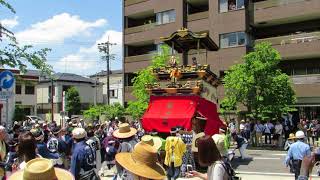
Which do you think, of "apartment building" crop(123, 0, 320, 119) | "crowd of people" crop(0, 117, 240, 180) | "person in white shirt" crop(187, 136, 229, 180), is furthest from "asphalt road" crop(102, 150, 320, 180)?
"apartment building" crop(123, 0, 320, 119)

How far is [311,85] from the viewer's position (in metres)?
37.1

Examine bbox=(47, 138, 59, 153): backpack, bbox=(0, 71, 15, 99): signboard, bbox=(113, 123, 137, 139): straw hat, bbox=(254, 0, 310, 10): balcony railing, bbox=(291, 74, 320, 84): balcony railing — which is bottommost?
bbox=(47, 138, 59, 153): backpack

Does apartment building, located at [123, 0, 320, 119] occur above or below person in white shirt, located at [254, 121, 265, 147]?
above

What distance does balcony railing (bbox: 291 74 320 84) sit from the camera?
121 ft

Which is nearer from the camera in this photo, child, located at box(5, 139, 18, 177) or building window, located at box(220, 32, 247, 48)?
child, located at box(5, 139, 18, 177)

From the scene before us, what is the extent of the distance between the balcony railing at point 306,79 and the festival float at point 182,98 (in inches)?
696

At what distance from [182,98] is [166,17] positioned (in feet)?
97.4

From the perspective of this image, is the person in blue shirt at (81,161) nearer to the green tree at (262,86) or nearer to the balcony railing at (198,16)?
the green tree at (262,86)

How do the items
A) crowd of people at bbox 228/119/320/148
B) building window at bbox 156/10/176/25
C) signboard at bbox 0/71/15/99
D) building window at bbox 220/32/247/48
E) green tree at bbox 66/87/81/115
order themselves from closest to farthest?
signboard at bbox 0/71/15/99 < crowd of people at bbox 228/119/320/148 < building window at bbox 220/32/247/48 < building window at bbox 156/10/176/25 < green tree at bbox 66/87/81/115

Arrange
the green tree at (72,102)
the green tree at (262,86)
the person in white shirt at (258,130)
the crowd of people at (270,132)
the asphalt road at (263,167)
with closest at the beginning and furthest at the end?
1. the asphalt road at (263,167)
2. the crowd of people at (270,132)
3. the person in white shirt at (258,130)
4. the green tree at (262,86)
5. the green tree at (72,102)

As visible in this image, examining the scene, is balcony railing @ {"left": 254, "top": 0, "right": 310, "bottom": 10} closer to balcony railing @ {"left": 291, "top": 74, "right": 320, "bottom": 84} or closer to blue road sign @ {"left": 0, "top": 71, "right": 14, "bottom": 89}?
balcony railing @ {"left": 291, "top": 74, "right": 320, "bottom": 84}

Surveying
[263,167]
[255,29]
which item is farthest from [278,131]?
[255,29]

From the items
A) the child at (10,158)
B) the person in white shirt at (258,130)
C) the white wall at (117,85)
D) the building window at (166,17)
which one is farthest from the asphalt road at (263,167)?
the white wall at (117,85)

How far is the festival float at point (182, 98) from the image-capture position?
18.9 m
